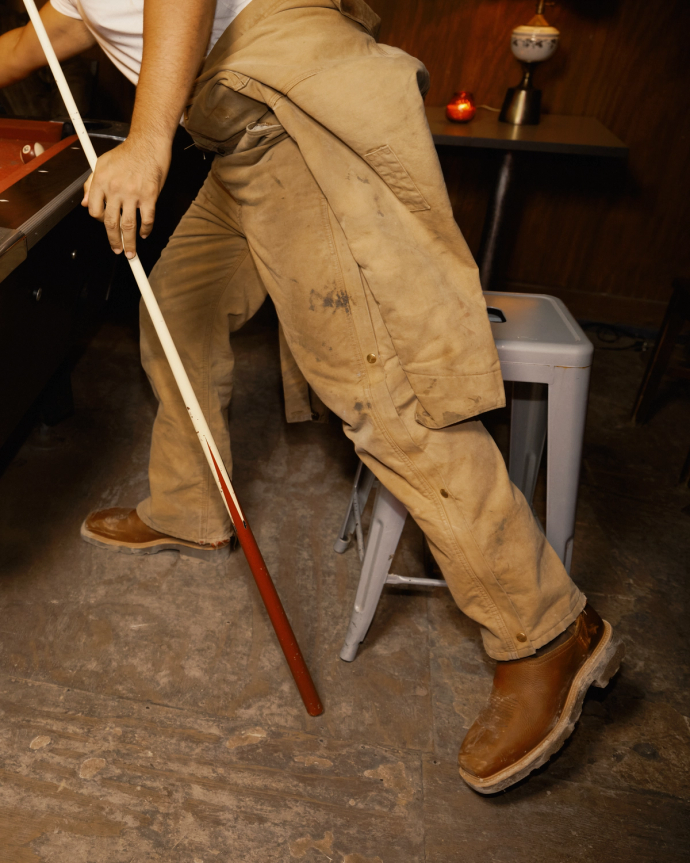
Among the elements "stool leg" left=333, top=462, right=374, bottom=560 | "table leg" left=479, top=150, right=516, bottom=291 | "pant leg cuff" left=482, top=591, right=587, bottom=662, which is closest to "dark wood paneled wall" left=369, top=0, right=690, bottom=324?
"table leg" left=479, top=150, right=516, bottom=291

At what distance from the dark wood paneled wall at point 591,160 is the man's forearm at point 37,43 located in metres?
1.78

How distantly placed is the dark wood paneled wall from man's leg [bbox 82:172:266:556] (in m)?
→ 1.90

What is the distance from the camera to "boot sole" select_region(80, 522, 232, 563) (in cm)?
183

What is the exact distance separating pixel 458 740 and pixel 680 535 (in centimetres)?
108

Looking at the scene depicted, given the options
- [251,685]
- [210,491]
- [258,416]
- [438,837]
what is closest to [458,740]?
[438,837]

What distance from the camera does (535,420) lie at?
1555mm

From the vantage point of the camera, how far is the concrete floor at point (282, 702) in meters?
1.27

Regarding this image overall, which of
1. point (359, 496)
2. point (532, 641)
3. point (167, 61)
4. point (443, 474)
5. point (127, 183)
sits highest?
point (167, 61)

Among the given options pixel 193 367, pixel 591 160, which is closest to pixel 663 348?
pixel 591 160

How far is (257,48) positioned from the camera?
111cm

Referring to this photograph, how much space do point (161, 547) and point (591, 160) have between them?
255 cm

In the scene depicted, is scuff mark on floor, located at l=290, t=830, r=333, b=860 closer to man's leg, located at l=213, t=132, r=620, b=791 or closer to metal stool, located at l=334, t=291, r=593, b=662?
man's leg, located at l=213, t=132, r=620, b=791

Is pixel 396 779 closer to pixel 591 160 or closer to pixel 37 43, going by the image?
pixel 37 43

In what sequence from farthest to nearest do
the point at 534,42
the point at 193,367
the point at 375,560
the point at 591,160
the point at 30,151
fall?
the point at 591,160 → the point at 534,42 → the point at 30,151 → the point at 193,367 → the point at 375,560
